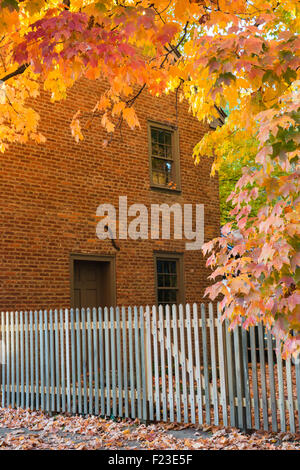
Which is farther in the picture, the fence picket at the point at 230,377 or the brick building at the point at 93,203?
the brick building at the point at 93,203

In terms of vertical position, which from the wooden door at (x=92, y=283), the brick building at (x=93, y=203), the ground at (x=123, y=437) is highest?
the brick building at (x=93, y=203)

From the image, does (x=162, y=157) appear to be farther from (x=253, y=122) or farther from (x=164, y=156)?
(x=253, y=122)

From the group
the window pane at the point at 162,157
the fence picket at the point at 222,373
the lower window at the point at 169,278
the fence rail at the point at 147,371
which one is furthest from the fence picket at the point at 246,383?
the window pane at the point at 162,157

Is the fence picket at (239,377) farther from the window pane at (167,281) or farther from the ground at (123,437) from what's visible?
the window pane at (167,281)

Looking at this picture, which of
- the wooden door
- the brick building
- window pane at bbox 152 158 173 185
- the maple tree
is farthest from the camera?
window pane at bbox 152 158 173 185

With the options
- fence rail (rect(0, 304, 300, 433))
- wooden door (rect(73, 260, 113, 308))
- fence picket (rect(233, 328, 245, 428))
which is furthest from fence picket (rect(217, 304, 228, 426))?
wooden door (rect(73, 260, 113, 308))

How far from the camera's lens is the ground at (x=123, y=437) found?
22.2 feet

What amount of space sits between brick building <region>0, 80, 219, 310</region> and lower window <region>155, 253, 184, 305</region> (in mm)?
27

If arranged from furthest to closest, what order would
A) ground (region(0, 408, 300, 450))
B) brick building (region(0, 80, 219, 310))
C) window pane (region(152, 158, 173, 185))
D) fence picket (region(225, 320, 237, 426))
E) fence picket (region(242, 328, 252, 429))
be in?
window pane (region(152, 158, 173, 185)) < brick building (region(0, 80, 219, 310)) < fence picket (region(225, 320, 237, 426)) < fence picket (region(242, 328, 252, 429)) < ground (region(0, 408, 300, 450))

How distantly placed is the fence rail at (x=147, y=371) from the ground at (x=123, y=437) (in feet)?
0.51

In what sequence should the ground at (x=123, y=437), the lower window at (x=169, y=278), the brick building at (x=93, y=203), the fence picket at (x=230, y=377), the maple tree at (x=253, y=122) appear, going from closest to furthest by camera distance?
the maple tree at (x=253, y=122) < the ground at (x=123, y=437) < the fence picket at (x=230, y=377) < the brick building at (x=93, y=203) < the lower window at (x=169, y=278)

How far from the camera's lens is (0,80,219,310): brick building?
1197 cm

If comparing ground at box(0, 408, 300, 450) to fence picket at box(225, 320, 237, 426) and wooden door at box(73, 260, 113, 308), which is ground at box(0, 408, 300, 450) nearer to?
fence picket at box(225, 320, 237, 426)

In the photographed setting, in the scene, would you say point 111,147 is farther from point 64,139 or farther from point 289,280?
point 289,280
